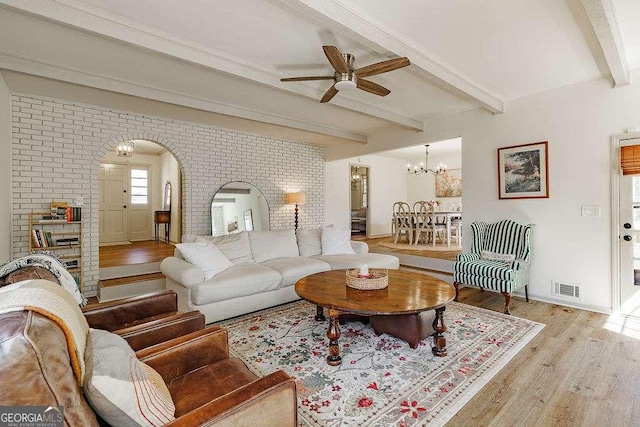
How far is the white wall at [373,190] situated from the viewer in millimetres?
7734

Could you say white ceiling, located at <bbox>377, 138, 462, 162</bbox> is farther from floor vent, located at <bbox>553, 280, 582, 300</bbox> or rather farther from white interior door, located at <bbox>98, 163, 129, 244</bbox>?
white interior door, located at <bbox>98, 163, 129, 244</bbox>

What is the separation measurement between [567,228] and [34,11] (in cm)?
526

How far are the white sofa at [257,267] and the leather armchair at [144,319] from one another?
689 millimetres

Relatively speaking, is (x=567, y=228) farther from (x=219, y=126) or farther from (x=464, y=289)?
(x=219, y=126)

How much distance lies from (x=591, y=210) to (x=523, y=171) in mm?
823

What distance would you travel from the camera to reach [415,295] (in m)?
2.46

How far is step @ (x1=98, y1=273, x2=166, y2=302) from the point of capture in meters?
3.89

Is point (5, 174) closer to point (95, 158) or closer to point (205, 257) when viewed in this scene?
point (95, 158)

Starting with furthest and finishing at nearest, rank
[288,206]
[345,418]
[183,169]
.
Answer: [288,206] < [183,169] < [345,418]

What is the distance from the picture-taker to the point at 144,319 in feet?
6.98

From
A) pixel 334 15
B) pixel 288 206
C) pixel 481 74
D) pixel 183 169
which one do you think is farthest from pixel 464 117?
pixel 183 169

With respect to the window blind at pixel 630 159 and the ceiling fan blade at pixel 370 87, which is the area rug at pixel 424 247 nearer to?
the window blind at pixel 630 159

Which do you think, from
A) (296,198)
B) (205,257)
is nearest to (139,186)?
(296,198)

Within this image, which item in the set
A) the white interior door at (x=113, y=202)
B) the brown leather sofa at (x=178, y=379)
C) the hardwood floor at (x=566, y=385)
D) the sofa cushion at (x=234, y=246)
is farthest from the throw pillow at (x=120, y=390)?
the white interior door at (x=113, y=202)
